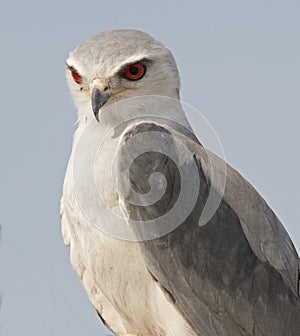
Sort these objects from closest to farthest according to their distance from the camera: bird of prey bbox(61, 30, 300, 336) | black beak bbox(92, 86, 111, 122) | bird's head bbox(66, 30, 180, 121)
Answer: bird of prey bbox(61, 30, 300, 336) < black beak bbox(92, 86, 111, 122) < bird's head bbox(66, 30, 180, 121)

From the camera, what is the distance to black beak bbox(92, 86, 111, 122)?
11625 mm

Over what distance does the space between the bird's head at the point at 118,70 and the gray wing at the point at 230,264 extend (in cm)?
54

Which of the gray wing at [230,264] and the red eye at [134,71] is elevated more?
the red eye at [134,71]

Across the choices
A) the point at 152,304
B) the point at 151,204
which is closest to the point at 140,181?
the point at 151,204

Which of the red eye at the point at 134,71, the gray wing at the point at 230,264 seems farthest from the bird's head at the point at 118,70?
the gray wing at the point at 230,264

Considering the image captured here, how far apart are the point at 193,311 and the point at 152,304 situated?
0.31 m

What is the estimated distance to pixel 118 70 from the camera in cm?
1182

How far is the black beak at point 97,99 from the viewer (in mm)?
11625

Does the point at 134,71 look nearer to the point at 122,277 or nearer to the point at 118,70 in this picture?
the point at 118,70

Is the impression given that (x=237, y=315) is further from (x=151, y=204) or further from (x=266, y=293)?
(x=151, y=204)

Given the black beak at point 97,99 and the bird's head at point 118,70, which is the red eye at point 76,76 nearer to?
the bird's head at point 118,70

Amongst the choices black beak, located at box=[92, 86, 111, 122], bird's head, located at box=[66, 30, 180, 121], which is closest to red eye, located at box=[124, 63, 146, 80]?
bird's head, located at box=[66, 30, 180, 121]

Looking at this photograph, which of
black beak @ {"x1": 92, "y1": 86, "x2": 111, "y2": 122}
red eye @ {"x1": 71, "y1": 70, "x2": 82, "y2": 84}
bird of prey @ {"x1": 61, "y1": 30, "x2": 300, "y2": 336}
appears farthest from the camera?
red eye @ {"x1": 71, "y1": 70, "x2": 82, "y2": 84}

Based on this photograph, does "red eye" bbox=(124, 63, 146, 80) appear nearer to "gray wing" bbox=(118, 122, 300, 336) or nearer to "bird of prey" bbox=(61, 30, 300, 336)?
"bird of prey" bbox=(61, 30, 300, 336)
